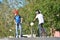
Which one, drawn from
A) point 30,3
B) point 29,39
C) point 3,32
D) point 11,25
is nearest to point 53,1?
point 30,3

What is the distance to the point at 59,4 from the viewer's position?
26188 mm

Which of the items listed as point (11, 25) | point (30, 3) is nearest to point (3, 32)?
point (11, 25)

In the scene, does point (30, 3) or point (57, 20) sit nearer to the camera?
point (57, 20)

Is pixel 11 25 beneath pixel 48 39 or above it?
above

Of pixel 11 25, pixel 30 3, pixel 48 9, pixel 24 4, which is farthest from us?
pixel 11 25

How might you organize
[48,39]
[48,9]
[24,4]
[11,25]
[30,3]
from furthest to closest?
[11,25], [24,4], [30,3], [48,9], [48,39]

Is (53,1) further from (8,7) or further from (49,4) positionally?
(8,7)

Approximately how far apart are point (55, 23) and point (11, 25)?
1560 cm

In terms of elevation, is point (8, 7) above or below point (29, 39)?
above

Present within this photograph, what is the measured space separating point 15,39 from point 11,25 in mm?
26817

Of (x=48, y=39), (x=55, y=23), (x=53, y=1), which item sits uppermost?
(x=53, y=1)

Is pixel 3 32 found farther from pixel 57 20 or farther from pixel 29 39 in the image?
pixel 29 39

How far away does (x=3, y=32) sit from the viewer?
4431cm

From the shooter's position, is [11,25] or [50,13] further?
[11,25]
